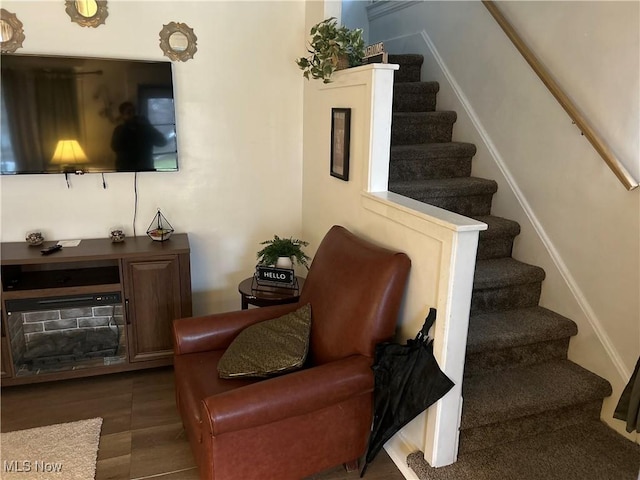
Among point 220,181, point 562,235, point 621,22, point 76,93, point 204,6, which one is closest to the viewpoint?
point 621,22

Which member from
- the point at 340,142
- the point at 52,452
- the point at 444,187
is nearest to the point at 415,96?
the point at 444,187

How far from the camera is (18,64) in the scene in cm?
277

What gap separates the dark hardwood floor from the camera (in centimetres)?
226

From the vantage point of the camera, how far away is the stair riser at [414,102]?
140 inches

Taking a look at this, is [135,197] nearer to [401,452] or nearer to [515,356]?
[401,452]

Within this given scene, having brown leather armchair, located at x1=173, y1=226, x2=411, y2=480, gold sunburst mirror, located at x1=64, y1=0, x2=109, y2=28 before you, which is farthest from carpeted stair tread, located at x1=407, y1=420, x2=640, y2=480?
gold sunburst mirror, located at x1=64, y1=0, x2=109, y2=28

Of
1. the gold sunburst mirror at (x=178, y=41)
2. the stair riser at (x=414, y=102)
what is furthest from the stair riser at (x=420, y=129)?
the gold sunburst mirror at (x=178, y=41)

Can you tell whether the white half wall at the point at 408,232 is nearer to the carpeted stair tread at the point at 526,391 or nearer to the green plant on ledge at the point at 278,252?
the carpeted stair tread at the point at 526,391

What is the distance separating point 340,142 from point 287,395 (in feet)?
4.78

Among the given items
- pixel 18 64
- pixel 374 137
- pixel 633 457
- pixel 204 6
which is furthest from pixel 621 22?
pixel 18 64

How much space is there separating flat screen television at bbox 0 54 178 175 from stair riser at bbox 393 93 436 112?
153 cm

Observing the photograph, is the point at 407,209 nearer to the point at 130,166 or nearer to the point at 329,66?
the point at 329,66

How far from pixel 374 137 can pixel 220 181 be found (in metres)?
1.36

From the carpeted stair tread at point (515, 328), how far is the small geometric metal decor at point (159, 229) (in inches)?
73.8
